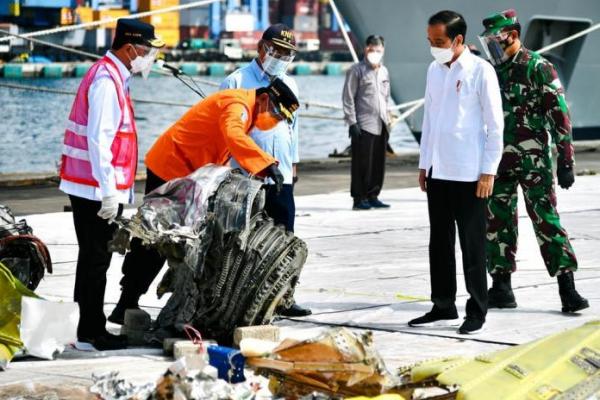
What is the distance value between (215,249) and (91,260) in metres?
0.63

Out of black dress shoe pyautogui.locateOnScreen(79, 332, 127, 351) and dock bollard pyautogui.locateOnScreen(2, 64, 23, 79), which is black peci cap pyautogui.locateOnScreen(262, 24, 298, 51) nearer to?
black dress shoe pyautogui.locateOnScreen(79, 332, 127, 351)

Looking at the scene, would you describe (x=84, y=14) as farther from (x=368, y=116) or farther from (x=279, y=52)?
(x=279, y=52)

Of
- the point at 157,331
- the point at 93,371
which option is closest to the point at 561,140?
the point at 157,331

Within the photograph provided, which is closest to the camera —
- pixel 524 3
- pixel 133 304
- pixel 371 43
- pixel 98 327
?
pixel 98 327

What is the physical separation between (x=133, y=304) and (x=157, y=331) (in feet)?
1.44

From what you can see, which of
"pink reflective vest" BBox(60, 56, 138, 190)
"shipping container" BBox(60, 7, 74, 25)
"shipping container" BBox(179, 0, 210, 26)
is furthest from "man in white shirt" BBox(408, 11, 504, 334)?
"shipping container" BBox(179, 0, 210, 26)

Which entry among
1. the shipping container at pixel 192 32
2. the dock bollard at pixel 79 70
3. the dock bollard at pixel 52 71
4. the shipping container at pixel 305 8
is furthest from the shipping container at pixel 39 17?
the shipping container at pixel 305 8

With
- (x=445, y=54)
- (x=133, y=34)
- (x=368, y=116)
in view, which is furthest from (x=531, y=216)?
(x=368, y=116)

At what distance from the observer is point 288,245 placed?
8.08 meters

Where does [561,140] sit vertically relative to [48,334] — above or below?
above

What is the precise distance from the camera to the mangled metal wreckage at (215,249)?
7785 millimetres

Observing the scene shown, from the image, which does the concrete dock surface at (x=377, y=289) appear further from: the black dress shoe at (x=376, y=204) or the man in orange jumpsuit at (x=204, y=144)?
the man in orange jumpsuit at (x=204, y=144)

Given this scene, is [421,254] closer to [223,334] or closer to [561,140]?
[561,140]

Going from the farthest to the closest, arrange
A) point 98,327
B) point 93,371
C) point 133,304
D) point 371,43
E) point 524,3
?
1. point 524,3
2. point 371,43
3. point 133,304
4. point 98,327
5. point 93,371
